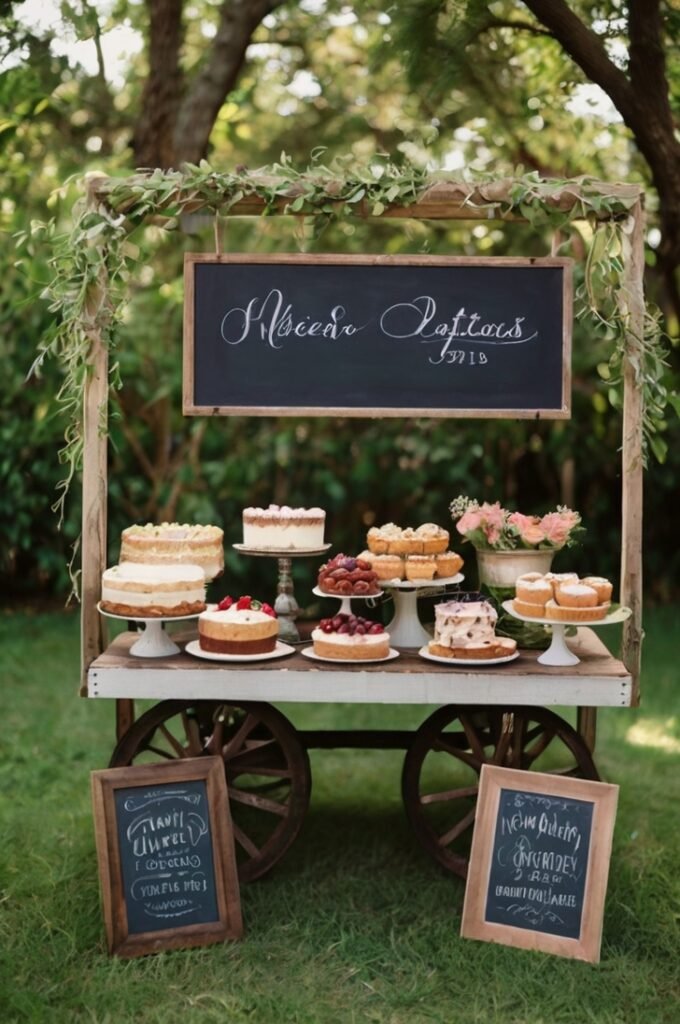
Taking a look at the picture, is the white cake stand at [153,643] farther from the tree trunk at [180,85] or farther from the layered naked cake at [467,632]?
the tree trunk at [180,85]

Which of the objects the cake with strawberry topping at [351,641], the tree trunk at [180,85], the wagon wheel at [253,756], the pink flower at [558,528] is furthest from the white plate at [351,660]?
the tree trunk at [180,85]

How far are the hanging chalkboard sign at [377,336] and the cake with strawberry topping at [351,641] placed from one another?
0.69 m

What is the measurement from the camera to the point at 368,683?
3393 mm

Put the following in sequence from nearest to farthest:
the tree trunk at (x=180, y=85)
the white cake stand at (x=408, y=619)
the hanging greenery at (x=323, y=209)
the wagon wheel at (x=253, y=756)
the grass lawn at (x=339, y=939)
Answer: the grass lawn at (x=339, y=939), the hanging greenery at (x=323, y=209), the wagon wheel at (x=253, y=756), the white cake stand at (x=408, y=619), the tree trunk at (x=180, y=85)

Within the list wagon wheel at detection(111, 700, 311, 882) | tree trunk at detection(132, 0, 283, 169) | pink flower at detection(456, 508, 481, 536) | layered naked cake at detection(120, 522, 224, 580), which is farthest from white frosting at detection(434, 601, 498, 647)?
tree trunk at detection(132, 0, 283, 169)

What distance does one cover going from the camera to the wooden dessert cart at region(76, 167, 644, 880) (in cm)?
339

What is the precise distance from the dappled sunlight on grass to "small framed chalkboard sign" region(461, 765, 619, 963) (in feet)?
7.13

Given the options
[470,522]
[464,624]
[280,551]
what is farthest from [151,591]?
[470,522]

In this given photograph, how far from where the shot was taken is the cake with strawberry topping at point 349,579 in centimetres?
354

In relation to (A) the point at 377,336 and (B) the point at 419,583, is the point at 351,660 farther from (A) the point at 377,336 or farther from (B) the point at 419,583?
(A) the point at 377,336

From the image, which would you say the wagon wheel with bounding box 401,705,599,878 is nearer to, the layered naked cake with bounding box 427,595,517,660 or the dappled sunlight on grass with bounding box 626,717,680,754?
the layered naked cake with bounding box 427,595,517,660

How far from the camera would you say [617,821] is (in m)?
4.40

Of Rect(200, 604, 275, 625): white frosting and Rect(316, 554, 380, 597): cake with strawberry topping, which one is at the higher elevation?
Rect(316, 554, 380, 597): cake with strawberry topping

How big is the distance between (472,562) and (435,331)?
171 inches
